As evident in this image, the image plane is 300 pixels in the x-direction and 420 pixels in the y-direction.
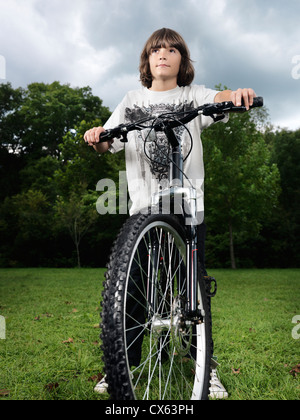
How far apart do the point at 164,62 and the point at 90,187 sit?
20033 mm

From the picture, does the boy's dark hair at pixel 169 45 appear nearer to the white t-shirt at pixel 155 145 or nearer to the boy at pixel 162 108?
the boy at pixel 162 108

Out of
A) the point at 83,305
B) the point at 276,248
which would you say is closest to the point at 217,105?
the point at 83,305

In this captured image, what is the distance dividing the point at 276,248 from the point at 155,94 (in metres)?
20.5

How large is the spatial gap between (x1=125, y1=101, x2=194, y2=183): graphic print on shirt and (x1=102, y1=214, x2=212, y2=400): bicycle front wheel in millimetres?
397

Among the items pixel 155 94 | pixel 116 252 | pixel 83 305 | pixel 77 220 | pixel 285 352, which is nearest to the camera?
pixel 116 252

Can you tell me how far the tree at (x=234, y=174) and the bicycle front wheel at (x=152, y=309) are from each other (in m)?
14.3

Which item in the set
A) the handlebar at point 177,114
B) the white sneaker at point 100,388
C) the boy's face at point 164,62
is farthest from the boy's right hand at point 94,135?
the white sneaker at point 100,388

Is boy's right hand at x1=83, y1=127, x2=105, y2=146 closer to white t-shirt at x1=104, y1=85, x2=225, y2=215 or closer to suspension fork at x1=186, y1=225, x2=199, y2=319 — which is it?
white t-shirt at x1=104, y1=85, x2=225, y2=215

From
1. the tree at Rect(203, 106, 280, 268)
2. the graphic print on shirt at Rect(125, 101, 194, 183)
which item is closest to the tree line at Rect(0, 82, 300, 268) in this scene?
the tree at Rect(203, 106, 280, 268)

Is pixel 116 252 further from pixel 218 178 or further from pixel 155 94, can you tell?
pixel 218 178

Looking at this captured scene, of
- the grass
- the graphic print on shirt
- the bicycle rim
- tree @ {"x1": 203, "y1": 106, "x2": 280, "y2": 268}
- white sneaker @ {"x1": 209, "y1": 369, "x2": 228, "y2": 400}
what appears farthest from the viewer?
tree @ {"x1": 203, "y1": 106, "x2": 280, "y2": 268}

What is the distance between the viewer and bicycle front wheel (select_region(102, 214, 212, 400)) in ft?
4.73

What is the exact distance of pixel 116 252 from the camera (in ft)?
5.14

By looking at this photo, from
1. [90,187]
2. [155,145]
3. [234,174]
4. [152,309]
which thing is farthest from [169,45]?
[90,187]
